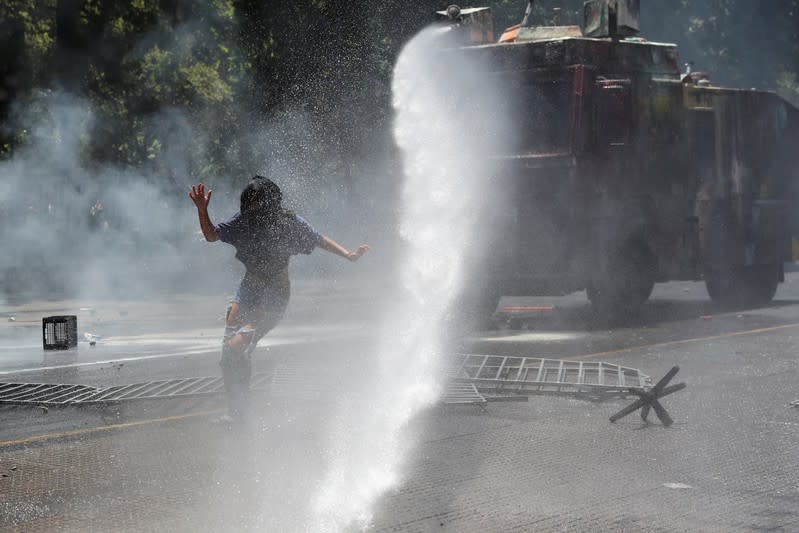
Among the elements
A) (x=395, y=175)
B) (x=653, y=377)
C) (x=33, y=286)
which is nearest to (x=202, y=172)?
(x=33, y=286)

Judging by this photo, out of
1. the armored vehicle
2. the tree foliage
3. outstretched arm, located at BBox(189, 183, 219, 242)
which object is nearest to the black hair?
outstretched arm, located at BBox(189, 183, 219, 242)

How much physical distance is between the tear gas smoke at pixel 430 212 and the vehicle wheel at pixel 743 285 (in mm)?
4131

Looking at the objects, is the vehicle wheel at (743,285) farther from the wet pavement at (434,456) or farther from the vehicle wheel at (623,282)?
the wet pavement at (434,456)

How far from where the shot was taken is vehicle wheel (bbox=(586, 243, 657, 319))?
15.7 metres

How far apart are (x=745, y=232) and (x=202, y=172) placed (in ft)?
40.1

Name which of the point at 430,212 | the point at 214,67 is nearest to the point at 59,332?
the point at 430,212

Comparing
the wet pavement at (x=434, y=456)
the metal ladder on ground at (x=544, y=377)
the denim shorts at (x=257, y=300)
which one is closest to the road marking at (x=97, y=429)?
the wet pavement at (x=434, y=456)

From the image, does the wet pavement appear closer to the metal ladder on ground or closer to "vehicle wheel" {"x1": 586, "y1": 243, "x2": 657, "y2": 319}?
the metal ladder on ground

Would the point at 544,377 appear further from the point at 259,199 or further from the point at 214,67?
the point at 214,67

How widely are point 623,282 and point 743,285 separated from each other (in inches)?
142

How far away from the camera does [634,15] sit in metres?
15.9

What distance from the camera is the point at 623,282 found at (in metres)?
15.9

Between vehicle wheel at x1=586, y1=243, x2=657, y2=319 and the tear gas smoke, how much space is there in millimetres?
1823

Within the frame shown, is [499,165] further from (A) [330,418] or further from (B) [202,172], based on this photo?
(B) [202,172]
